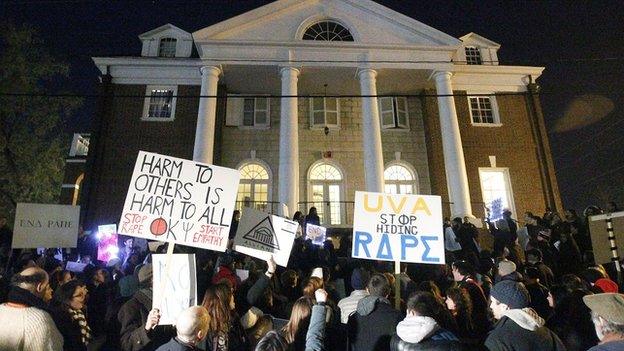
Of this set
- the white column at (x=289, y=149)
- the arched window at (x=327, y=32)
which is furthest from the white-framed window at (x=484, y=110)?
the white column at (x=289, y=149)

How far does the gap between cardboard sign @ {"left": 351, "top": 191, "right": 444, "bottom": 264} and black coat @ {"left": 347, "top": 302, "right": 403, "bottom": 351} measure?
1.71 m

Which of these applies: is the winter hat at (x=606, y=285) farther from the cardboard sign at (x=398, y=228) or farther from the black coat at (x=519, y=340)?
the black coat at (x=519, y=340)

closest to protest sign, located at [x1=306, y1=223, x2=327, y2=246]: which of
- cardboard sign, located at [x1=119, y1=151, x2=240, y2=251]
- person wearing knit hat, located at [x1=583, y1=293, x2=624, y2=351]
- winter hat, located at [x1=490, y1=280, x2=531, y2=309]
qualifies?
cardboard sign, located at [x1=119, y1=151, x2=240, y2=251]

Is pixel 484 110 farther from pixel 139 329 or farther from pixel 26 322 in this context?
pixel 26 322

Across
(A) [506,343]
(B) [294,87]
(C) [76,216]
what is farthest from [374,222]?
(B) [294,87]

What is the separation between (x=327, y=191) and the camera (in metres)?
19.3

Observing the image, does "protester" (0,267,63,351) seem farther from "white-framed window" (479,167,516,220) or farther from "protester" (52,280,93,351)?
"white-framed window" (479,167,516,220)

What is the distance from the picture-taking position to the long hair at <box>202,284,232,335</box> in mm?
3672

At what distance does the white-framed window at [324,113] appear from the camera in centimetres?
2008

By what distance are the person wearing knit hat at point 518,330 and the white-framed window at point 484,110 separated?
1825 cm

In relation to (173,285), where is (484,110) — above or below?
above

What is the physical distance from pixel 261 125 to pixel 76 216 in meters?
11.3

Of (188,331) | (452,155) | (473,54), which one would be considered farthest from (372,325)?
(473,54)

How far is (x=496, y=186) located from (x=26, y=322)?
19664 millimetres
